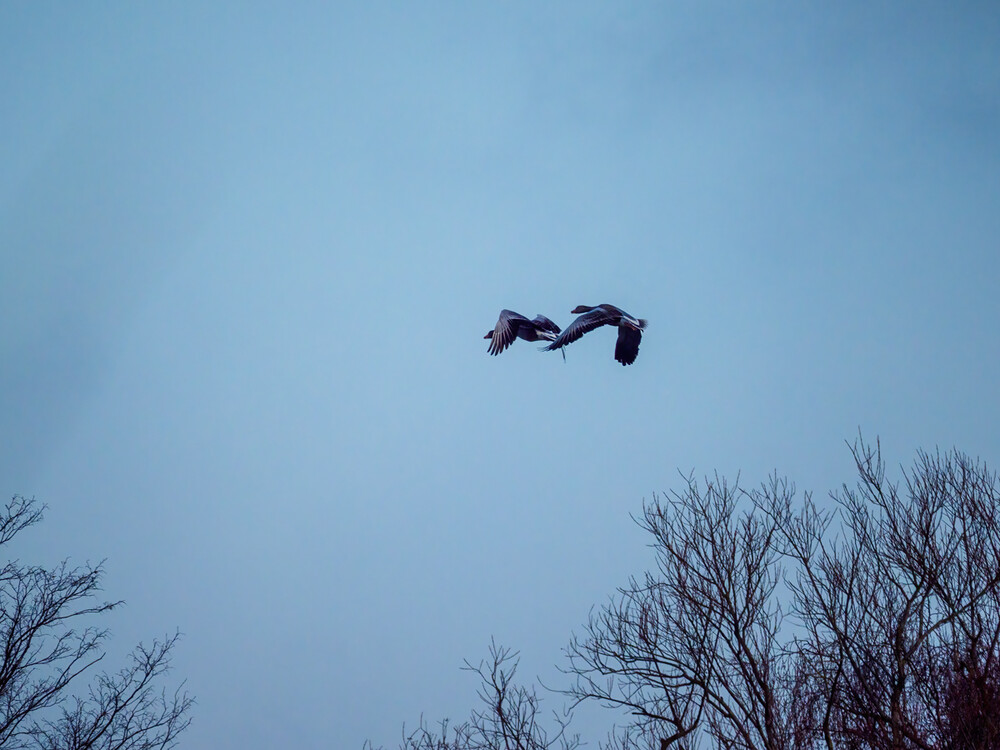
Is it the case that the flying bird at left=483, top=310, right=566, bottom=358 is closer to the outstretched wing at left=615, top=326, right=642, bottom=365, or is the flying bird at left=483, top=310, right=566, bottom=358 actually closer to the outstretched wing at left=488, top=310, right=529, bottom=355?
the outstretched wing at left=488, top=310, right=529, bottom=355

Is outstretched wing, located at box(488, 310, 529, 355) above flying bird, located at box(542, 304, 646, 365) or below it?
below

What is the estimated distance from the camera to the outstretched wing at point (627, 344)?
14453 millimetres

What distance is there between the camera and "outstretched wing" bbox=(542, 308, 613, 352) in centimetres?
1270

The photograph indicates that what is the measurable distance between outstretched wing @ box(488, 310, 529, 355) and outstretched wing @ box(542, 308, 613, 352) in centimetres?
87

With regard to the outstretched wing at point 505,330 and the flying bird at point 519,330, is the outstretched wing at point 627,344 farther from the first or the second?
the outstretched wing at point 505,330

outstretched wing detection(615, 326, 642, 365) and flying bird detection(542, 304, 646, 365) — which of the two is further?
outstretched wing detection(615, 326, 642, 365)

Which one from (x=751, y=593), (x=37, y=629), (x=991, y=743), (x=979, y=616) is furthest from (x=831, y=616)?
(x=37, y=629)

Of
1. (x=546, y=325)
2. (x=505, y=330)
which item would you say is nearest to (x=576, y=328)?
(x=546, y=325)

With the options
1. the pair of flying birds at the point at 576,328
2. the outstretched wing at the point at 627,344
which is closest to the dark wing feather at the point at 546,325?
the pair of flying birds at the point at 576,328

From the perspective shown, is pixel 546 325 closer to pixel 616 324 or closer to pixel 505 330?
pixel 505 330

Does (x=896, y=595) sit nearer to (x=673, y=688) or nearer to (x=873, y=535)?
(x=873, y=535)

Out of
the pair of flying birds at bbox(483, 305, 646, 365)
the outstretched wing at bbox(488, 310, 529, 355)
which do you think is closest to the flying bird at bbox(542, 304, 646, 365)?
the pair of flying birds at bbox(483, 305, 646, 365)

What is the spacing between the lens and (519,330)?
13844 mm

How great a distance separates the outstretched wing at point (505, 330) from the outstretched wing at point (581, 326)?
2.87 feet
